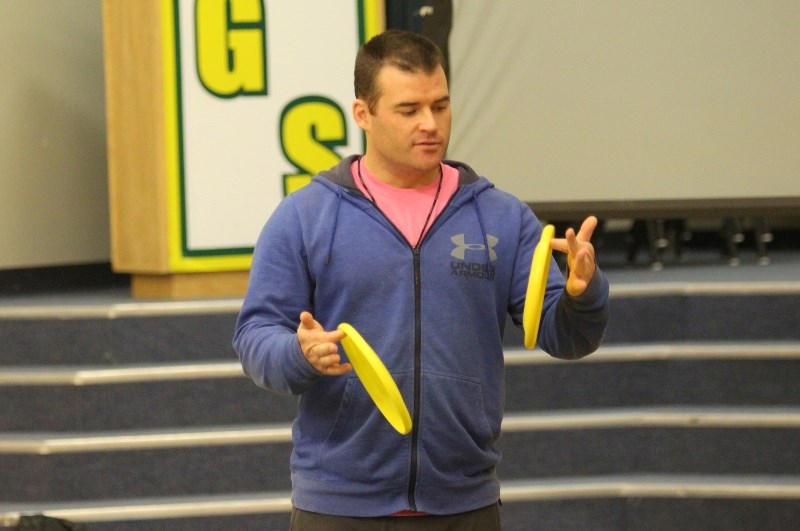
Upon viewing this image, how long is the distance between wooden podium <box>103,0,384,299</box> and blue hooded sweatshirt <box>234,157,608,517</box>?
2616mm

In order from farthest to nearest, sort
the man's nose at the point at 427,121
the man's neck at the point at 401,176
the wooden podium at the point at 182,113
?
1. the wooden podium at the point at 182,113
2. the man's neck at the point at 401,176
3. the man's nose at the point at 427,121

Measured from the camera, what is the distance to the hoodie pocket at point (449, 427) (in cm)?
216

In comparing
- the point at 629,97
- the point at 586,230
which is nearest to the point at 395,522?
the point at 586,230

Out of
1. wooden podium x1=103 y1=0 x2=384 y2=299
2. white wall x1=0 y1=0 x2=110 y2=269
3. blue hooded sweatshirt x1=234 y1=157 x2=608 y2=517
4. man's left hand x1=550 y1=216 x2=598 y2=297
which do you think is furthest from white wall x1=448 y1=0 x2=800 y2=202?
man's left hand x1=550 y1=216 x2=598 y2=297

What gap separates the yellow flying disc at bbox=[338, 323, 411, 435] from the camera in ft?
6.44

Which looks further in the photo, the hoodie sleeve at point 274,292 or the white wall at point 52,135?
Answer: the white wall at point 52,135

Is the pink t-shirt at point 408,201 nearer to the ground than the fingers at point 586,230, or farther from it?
farther from it

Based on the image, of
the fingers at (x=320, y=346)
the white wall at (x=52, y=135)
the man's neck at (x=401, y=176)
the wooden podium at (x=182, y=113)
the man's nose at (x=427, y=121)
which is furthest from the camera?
the white wall at (x=52, y=135)

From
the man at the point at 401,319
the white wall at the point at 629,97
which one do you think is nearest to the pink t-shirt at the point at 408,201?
the man at the point at 401,319

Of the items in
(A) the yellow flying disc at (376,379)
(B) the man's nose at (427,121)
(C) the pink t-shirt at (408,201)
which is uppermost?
(B) the man's nose at (427,121)

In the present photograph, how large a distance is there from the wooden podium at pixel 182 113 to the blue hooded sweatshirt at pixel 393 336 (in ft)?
8.58

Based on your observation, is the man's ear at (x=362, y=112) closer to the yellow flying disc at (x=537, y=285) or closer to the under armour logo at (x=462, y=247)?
the under armour logo at (x=462, y=247)

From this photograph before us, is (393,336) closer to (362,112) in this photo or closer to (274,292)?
(274,292)

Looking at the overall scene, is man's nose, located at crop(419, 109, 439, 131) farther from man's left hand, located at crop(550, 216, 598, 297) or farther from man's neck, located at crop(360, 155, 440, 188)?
man's left hand, located at crop(550, 216, 598, 297)
